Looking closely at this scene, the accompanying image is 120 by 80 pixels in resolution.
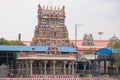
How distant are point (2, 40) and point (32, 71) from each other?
142 ft

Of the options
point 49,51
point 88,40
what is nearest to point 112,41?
point 88,40

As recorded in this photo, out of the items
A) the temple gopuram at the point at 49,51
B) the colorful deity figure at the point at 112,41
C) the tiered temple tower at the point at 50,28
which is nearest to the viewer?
the temple gopuram at the point at 49,51

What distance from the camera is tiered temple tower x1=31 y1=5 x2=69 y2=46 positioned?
97.6 meters

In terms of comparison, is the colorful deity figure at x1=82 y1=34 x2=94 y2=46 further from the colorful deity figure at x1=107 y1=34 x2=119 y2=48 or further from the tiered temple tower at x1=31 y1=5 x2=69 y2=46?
the tiered temple tower at x1=31 y1=5 x2=69 y2=46

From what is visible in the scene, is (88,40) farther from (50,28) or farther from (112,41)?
(50,28)

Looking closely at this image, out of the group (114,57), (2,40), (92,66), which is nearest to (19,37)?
(2,40)

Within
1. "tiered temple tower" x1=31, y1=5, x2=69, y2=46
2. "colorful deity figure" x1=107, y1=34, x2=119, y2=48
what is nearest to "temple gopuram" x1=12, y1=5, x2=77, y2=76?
"tiered temple tower" x1=31, y1=5, x2=69, y2=46

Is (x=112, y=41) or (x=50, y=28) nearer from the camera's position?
(x=50, y=28)

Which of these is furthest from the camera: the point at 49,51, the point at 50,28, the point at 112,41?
the point at 112,41

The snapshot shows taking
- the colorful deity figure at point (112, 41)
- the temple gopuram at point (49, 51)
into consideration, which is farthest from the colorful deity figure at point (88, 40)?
the temple gopuram at point (49, 51)

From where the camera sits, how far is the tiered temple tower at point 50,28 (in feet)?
320

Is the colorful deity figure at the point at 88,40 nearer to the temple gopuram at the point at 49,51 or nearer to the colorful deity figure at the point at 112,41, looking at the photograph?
the colorful deity figure at the point at 112,41

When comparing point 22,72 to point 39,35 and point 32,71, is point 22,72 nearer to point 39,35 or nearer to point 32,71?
point 32,71

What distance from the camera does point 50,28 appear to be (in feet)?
323
